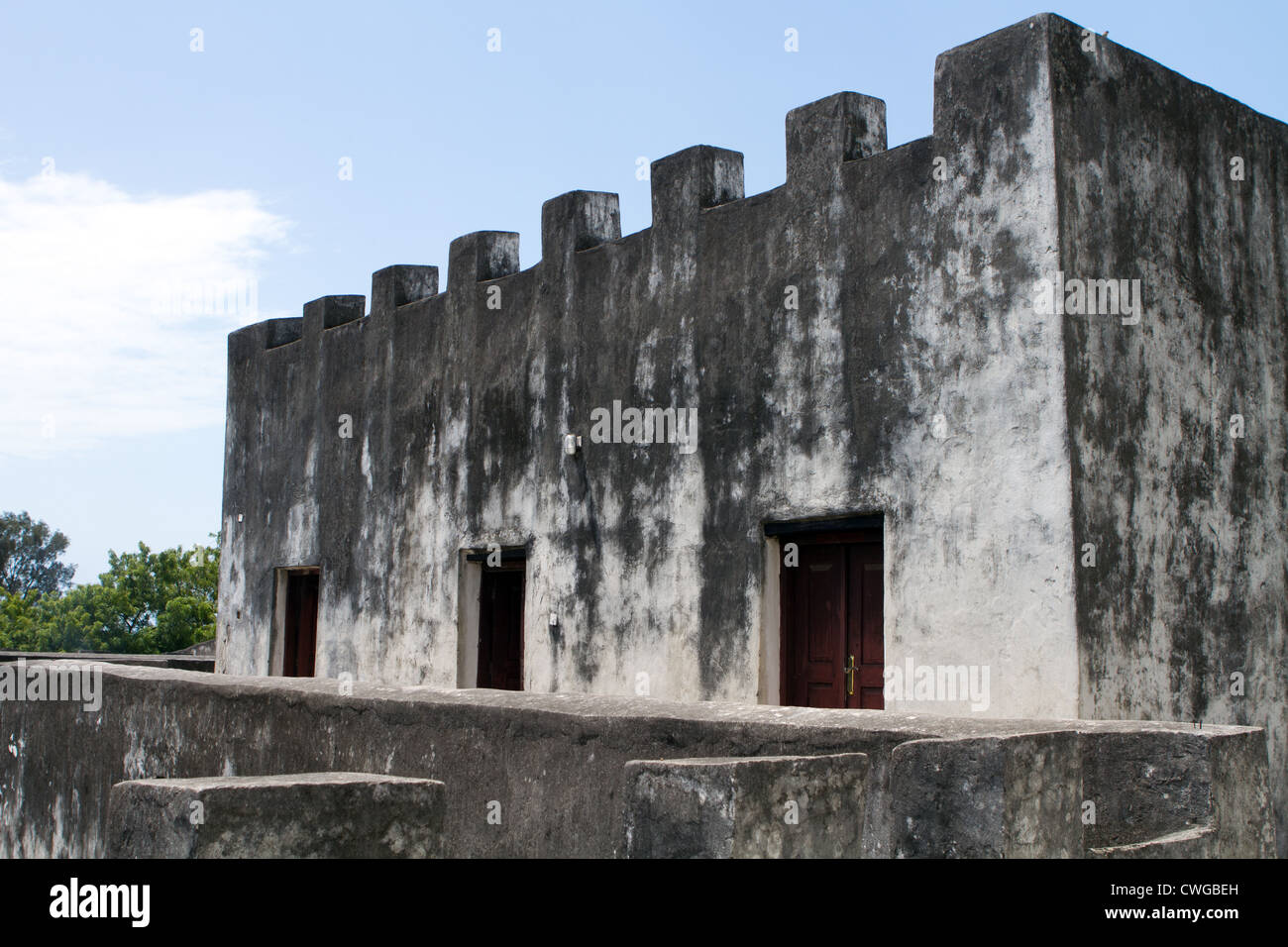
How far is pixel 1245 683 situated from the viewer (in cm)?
828

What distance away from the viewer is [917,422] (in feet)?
26.2

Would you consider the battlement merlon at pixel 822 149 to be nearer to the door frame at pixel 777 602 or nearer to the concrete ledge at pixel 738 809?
the door frame at pixel 777 602

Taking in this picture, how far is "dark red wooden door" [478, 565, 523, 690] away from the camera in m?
11.4

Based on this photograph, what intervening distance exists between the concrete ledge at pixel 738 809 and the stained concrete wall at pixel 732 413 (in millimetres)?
3892

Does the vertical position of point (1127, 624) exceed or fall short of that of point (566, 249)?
it falls short

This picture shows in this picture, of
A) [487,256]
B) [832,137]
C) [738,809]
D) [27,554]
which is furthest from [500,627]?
[27,554]

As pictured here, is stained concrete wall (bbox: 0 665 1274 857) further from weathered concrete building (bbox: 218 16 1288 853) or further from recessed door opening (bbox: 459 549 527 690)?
recessed door opening (bbox: 459 549 527 690)

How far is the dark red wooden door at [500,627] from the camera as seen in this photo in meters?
11.4

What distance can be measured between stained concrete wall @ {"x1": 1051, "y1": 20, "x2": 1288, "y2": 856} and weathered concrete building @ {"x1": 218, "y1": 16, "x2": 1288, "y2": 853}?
2 centimetres

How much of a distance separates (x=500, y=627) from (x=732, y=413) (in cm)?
348

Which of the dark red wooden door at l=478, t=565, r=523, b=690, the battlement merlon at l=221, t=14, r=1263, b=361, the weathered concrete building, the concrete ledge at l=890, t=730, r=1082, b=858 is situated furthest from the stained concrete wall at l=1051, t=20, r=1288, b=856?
the dark red wooden door at l=478, t=565, r=523, b=690

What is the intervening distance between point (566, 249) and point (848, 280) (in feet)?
9.65
